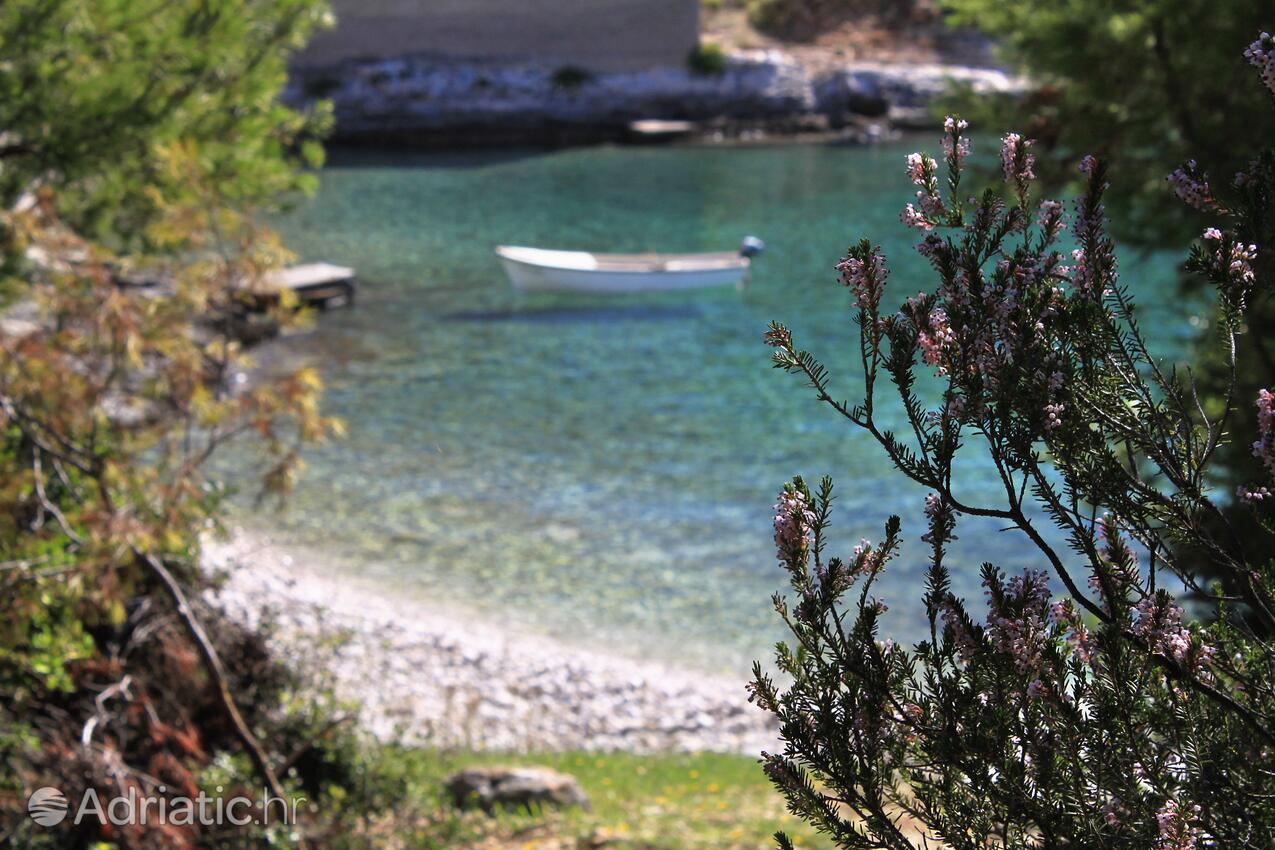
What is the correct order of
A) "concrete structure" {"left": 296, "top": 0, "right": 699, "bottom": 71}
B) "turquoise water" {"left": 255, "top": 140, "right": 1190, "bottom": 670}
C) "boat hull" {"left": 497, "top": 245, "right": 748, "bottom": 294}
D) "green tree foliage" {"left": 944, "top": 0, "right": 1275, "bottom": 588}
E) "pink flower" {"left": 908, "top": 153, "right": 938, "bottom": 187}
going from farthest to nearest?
"concrete structure" {"left": 296, "top": 0, "right": 699, "bottom": 71}, "boat hull" {"left": 497, "top": 245, "right": 748, "bottom": 294}, "turquoise water" {"left": 255, "top": 140, "right": 1190, "bottom": 670}, "green tree foliage" {"left": 944, "top": 0, "right": 1275, "bottom": 588}, "pink flower" {"left": 908, "top": 153, "right": 938, "bottom": 187}

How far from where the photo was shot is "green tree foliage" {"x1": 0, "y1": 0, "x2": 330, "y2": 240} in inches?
349

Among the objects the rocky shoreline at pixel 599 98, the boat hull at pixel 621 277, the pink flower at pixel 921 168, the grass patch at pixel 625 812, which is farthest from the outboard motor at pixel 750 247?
the pink flower at pixel 921 168

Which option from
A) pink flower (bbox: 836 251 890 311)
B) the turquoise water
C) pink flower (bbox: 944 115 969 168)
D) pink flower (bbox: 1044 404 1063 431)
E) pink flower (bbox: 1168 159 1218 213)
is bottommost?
the turquoise water

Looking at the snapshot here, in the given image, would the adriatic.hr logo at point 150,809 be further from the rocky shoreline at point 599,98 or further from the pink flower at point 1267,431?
the rocky shoreline at point 599,98

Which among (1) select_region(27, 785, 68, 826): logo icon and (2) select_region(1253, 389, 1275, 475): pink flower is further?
(1) select_region(27, 785, 68, 826): logo icon

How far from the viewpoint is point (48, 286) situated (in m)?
7.93

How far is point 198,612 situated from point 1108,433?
6750 mm

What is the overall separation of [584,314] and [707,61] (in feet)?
108

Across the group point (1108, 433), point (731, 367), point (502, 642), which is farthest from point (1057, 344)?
point (731, 367)

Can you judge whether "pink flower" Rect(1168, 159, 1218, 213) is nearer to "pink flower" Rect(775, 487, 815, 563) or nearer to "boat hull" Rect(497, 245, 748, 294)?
"pink flower" Rect(775, 487, 815, 563)

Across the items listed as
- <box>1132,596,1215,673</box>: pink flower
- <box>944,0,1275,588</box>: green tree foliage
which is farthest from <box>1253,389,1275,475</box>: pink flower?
<box>944,0,1275,588</box>: green tree foliage

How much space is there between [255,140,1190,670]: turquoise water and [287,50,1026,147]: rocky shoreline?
16312 mm

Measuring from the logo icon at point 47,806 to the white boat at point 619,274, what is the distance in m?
20.8

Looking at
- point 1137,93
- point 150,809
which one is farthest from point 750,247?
point 150,809
